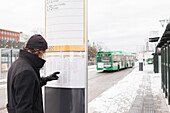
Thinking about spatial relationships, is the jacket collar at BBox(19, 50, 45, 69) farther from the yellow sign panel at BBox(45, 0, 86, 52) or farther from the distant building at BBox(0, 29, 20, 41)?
the distant building at BBox(0, 29, 20, 41)

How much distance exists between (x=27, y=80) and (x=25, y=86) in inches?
2.5

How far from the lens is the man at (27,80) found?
185 cm

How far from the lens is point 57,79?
8.85 ft

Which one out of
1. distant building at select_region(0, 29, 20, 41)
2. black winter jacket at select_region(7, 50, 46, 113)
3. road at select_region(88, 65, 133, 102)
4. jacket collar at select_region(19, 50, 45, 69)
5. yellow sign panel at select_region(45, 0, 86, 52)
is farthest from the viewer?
distant building at select_region(0, 29, 20, 41)

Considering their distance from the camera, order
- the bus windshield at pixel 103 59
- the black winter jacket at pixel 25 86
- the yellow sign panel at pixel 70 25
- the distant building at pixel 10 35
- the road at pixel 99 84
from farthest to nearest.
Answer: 1. the distant building at pixel 10 35
2. the bus windshield at pixel 103 59
3. the road at pixel 99 84
4. the yellow sign panel at pixel 70 25
5. the black winter jacket at pixel 25 86

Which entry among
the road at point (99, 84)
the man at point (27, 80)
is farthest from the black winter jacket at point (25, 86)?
the road at point (99, 84)

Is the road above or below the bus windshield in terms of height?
below

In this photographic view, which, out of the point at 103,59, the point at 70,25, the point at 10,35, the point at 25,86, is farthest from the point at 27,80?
the point at 10,35

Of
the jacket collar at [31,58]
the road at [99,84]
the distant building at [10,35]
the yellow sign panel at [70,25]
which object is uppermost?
the distant building at [10,35]

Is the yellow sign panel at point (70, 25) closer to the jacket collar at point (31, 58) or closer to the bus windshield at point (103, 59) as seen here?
the jacket collar at point (31, 58)

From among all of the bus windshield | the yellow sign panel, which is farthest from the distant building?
the yellow sign panel

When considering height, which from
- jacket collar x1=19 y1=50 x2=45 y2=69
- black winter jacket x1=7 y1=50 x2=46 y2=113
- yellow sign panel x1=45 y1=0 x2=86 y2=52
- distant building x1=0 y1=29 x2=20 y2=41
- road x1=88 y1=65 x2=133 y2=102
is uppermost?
distant building x1=0 y1=29 x2=20 y2=41

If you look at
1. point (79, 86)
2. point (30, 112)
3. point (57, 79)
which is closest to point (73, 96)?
point (79, 86)

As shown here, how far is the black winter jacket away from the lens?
185cm
